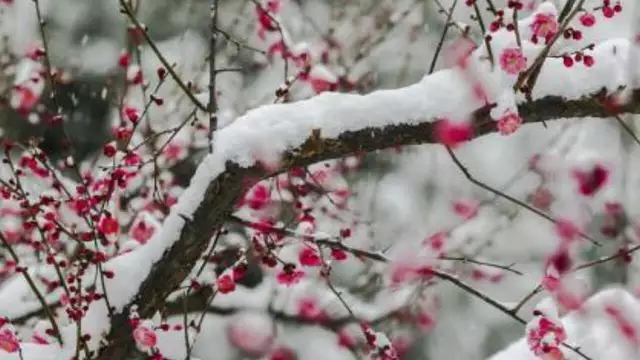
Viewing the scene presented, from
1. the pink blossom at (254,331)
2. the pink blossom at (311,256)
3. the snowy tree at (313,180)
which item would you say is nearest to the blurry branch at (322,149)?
the snowy tree at (313,180)

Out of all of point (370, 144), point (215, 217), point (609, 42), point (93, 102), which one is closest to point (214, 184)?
point (215, 217)

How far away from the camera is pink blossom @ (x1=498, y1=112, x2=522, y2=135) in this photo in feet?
6.84

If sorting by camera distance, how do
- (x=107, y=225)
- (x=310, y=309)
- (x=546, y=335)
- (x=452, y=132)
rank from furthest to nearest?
(x=310, y=309), (x=107, y=225), (x=546, y=335), (x=452, y=132)

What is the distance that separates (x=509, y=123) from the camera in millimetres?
2088

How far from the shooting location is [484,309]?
863 cm

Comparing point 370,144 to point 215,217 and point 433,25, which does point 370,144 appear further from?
point 433,25

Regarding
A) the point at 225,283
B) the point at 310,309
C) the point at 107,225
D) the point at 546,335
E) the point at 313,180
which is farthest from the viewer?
the point at 310,309

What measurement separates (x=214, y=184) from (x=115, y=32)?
5795 mm

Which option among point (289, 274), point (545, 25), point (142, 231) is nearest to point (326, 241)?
point (289, 274)

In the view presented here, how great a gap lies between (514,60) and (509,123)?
0.65ft

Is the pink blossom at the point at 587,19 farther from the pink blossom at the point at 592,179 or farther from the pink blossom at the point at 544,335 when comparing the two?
the pink blossom at the point at 592,179

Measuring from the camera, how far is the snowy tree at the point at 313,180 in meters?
2.27

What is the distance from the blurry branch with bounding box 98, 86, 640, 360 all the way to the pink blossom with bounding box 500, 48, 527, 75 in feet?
0.36

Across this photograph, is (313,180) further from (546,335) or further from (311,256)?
(546,335)
